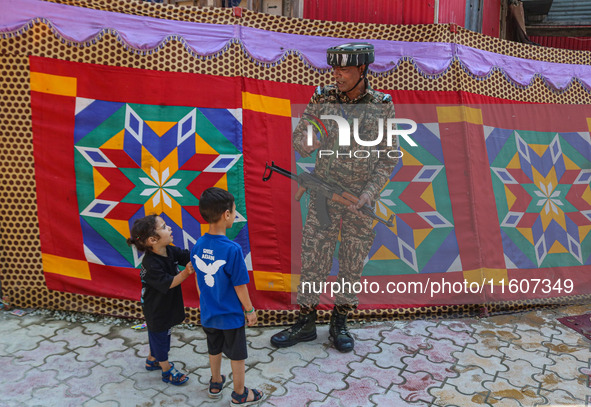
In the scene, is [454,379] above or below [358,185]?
below

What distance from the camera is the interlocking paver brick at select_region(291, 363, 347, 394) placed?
322 cm

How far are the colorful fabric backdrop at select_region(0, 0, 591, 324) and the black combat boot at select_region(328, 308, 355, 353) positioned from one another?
46 centimetres

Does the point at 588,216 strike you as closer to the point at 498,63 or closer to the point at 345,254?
the point at 498,63

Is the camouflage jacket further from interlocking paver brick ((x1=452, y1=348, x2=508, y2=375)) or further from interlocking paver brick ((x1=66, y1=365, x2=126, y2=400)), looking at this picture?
interlocking paver brick ((x1=66, y1=365, x2=126, y2=400))

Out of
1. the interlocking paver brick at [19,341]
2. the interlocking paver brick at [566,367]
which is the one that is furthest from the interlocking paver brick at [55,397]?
the interlocking paver brick at [566,367]

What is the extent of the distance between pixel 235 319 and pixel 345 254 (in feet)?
4.16

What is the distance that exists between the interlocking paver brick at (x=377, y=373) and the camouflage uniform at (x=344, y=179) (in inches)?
18.9

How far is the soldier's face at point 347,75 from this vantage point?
140 inches

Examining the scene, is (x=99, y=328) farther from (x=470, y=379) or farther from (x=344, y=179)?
(x=470, y=379)

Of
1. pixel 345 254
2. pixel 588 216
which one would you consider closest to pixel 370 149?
pixel 345 254

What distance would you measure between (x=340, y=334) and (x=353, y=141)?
1.42m

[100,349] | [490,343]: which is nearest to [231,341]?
[100,349]

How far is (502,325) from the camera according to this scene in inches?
167

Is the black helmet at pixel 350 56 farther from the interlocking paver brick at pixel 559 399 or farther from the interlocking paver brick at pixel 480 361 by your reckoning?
the interlocking paver brick at pixel 559 399
